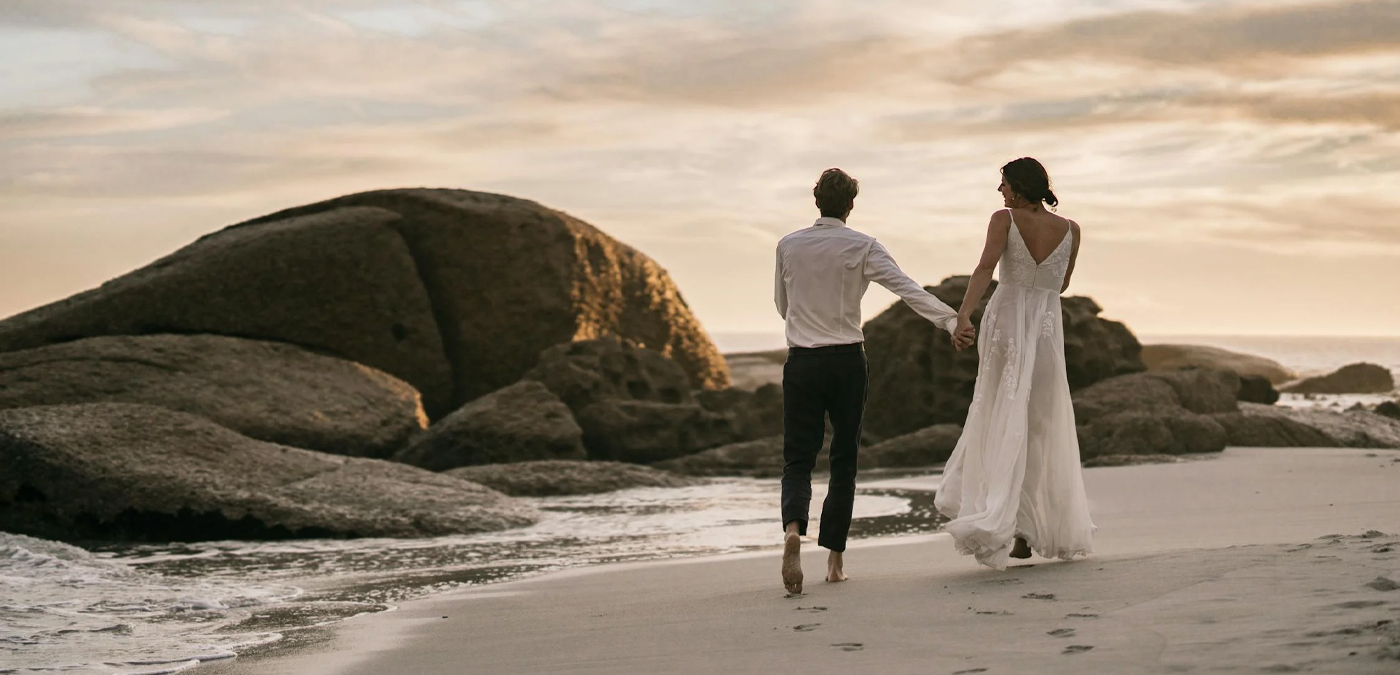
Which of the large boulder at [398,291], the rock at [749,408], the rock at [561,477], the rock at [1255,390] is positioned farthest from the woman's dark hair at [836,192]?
the rock at [1255,390]

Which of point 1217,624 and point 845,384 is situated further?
point 845,384

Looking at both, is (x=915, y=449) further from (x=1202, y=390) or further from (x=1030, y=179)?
(x=1030, y=179)

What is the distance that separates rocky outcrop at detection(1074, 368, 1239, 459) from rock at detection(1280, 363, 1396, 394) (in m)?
21.5

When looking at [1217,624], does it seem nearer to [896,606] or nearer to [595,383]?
[896,606]

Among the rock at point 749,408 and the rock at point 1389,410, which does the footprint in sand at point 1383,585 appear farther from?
the rock at point 1389,410

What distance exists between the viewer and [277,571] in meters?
8.57

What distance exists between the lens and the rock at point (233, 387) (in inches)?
577

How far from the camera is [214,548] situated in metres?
10.0

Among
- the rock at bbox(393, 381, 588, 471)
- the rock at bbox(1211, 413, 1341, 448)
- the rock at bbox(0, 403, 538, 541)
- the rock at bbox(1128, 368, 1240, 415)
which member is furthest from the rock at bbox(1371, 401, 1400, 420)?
the rock at bbox(0, 403, 538, 541)

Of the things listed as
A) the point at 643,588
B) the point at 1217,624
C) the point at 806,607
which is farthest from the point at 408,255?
the point at 1217,624

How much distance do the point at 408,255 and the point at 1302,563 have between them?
15408mm

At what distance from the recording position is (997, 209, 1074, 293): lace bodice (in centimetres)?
611

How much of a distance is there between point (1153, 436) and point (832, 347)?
914 centimetres

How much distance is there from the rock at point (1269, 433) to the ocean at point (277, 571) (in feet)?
16.8
